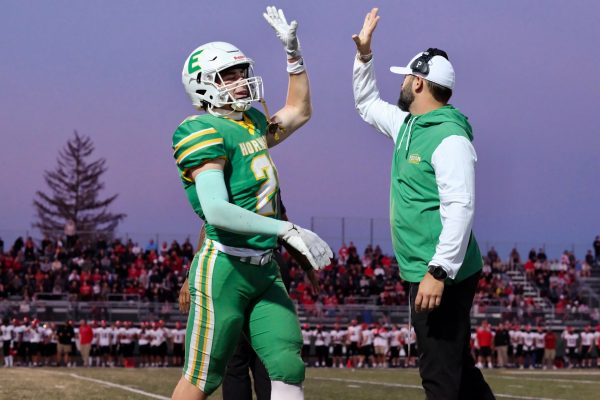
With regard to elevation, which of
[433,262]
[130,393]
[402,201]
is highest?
[402,201]

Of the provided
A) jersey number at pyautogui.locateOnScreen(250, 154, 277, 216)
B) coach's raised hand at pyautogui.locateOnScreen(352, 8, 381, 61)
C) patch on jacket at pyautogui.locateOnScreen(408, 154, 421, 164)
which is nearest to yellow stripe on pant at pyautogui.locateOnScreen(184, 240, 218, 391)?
jersey number at pyautogui.locateOnScreen(250, 154, 277, 216)

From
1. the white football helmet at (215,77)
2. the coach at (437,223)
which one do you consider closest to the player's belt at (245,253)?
the white football helmet at (215,77)

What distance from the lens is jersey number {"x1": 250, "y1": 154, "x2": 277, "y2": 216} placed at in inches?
180

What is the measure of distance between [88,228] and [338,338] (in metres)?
35.0

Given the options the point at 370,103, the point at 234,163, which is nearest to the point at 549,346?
the point at 370,103

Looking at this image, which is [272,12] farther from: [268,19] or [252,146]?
[252,146]

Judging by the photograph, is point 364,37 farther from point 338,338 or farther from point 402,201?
point 338,338

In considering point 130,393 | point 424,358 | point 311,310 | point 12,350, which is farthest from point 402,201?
point 311,310

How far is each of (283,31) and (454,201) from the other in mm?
1218

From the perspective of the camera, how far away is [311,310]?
30734 millimetres

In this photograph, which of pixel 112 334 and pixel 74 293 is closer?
pixel 112 334

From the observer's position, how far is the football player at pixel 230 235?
438cm

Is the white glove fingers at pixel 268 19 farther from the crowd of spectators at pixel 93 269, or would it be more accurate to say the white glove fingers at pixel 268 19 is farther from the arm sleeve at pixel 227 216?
the crowd of spectators at pixel 93 269

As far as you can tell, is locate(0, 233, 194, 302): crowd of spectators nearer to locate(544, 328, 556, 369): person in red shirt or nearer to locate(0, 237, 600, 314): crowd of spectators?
locate(0, 237, 600, 314): crowd of spectators
